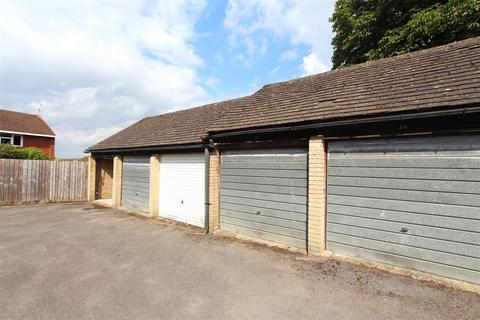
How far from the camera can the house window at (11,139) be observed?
86.0ft

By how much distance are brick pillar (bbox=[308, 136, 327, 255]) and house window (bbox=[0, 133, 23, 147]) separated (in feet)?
98.6

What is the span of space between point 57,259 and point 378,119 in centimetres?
733

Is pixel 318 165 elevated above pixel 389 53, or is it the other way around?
pixel 389 53

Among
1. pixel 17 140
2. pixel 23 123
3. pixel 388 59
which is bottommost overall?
pixel 17 140

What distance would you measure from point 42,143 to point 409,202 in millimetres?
33404

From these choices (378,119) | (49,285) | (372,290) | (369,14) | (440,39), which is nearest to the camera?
(372,290)

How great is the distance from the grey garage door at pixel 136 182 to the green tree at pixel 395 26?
11.8m

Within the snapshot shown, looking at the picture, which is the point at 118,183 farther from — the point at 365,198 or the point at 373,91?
the point at 373,91

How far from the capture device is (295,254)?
657 cm

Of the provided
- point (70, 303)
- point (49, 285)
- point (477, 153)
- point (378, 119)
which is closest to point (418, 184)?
point (477, 153)

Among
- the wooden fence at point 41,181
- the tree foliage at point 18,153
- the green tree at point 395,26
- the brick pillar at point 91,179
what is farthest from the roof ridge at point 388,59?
the tree foliage at point 18,153

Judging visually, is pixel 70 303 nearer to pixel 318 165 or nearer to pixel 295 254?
pixel 295 254

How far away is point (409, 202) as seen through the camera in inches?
214

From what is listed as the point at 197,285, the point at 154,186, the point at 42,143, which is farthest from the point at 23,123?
the point at 197,285
